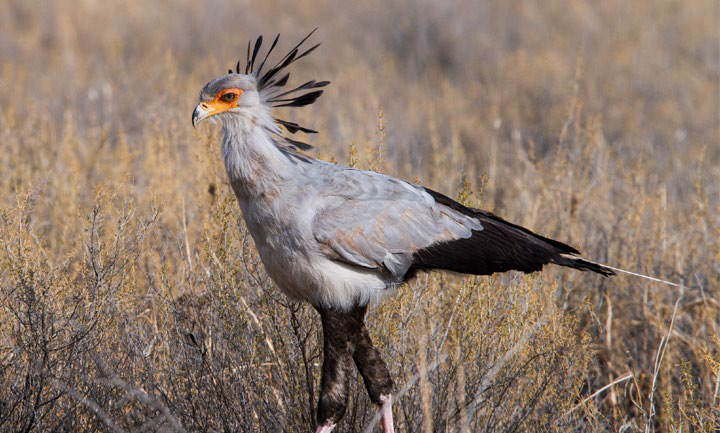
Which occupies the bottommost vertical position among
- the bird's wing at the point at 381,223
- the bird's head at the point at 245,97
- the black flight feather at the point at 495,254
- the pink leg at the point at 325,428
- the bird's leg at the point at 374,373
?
the pink leg at the point at 325,428

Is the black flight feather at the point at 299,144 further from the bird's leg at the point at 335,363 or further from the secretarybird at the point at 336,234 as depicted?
the bird's leg at the point at 335,363

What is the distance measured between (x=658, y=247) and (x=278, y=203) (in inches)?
101

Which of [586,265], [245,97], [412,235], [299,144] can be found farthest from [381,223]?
[586,265]

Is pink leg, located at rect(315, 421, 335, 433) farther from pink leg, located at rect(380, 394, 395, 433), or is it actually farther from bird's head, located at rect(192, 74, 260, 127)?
bird's head, located at rect(192, 74, 260, 127)

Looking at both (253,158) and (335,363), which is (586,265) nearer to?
(335,363)

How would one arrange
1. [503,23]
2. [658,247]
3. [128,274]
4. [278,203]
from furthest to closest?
[503,23] < [658,247] < [128,274] < [278,203]

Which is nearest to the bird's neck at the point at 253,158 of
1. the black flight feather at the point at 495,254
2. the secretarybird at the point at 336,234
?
the secretarybird at the point at 336,234

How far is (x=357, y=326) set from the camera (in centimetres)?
337

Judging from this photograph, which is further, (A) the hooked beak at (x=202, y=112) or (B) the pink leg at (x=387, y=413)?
(B) the pink leg at (x=387, y=413)

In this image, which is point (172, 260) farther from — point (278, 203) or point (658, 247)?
point (658, 247)

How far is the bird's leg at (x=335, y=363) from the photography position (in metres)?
3.32

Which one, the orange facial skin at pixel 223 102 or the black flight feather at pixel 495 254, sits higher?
the orange facial skin at pixel 223 102

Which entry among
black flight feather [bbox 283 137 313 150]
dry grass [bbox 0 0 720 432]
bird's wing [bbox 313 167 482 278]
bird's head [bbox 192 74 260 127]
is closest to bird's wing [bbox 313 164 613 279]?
bird's wing [bbox 313 167 482 278]

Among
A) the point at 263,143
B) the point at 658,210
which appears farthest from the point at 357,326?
the point at 658,210
